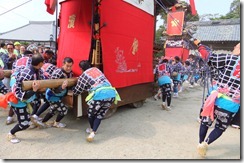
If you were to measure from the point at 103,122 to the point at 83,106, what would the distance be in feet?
2.35

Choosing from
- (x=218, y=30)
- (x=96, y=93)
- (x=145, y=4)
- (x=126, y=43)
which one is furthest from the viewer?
(x=218, y=30)

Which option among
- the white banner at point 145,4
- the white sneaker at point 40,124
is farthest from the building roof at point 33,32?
the white sneaker at point 40,124

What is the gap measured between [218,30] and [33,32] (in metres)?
24.1

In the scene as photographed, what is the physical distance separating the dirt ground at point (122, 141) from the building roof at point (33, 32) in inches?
944

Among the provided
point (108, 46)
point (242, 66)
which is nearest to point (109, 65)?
point (108, 46)

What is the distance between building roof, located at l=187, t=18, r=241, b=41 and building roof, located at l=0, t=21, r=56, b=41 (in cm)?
1792

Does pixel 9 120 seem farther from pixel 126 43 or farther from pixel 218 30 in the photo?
pixel 218 30

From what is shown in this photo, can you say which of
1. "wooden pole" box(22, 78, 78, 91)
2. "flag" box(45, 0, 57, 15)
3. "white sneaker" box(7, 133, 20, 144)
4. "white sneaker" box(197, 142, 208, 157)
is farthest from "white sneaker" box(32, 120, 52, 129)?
"white sneaker" box(197, 142, 208, 157)

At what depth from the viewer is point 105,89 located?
13.0 feet

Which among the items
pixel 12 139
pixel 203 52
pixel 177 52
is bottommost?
pixel 12 139

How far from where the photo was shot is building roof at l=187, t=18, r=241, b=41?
70.2 feet

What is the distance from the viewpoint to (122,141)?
4059mm

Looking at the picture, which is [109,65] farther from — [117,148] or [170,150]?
[170,150]

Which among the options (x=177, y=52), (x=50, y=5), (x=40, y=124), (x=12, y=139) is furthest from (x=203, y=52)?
(x=177, y=52)
